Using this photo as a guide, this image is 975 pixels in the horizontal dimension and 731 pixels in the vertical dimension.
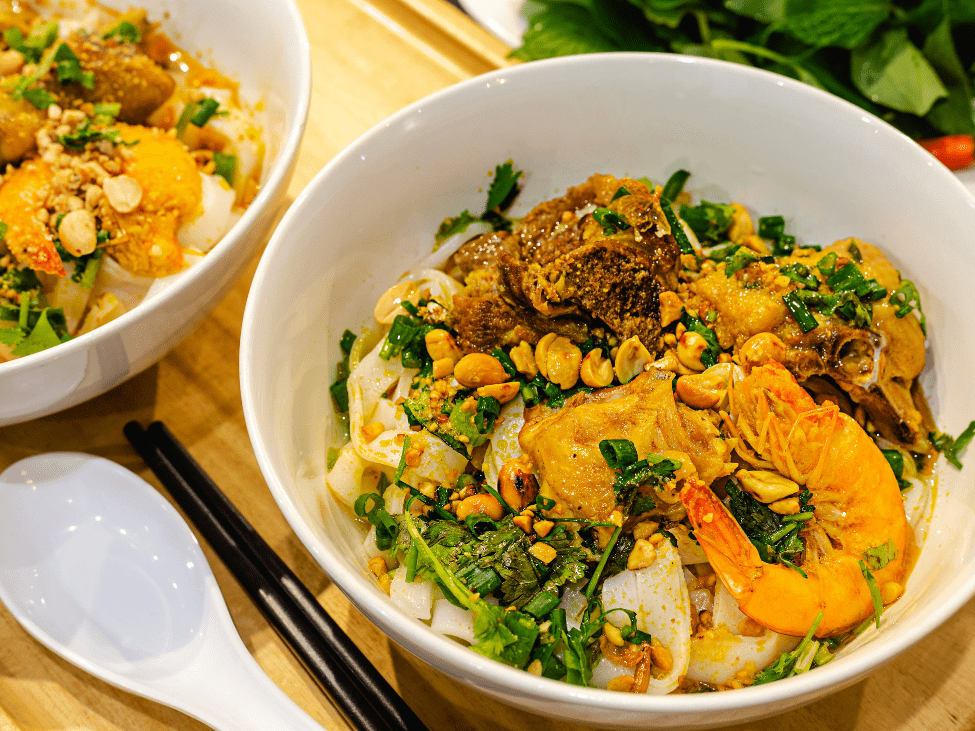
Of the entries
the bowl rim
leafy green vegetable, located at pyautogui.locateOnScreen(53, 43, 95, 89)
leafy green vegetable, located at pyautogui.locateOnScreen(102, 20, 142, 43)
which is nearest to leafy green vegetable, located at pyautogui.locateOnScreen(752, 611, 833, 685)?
the bowl rim

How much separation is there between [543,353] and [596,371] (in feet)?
0.46

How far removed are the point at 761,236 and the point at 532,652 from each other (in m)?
1.37

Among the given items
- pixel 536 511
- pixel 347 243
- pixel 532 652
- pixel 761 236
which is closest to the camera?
pixel 532 652

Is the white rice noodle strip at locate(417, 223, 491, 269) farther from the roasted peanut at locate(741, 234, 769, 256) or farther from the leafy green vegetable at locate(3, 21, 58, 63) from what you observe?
the leafy green vegetable at locate(3, 21, 58, 63)

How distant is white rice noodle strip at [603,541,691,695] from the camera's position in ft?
5.08

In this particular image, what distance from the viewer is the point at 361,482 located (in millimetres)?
1793

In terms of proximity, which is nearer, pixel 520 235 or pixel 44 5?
pixel 520 235

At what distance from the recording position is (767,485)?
1.60 metres

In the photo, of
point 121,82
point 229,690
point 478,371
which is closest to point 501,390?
point 478,371

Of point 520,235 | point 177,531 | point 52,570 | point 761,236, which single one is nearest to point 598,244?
point 520,235

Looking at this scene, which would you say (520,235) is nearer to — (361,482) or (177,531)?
(361,482)

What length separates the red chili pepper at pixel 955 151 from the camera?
8.69 ft

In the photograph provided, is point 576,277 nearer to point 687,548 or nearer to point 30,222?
point 687,548

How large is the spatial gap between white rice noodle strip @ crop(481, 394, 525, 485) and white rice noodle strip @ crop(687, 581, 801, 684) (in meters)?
0.57
